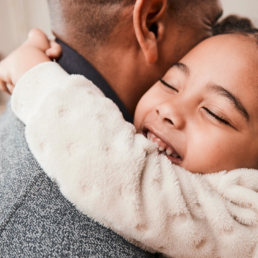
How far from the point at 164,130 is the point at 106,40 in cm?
39

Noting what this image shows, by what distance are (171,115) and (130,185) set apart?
28cm

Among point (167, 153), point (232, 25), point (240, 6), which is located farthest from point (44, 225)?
point (240, 6)

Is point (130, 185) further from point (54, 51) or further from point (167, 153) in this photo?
point (54, 51)

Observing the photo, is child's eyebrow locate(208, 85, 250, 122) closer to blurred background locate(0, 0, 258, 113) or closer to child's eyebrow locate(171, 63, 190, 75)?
child's eyebrow locate(171, 63, 190, 75)

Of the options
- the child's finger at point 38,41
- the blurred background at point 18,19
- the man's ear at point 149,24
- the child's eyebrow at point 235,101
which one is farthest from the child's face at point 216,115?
the blurred background at point 18,19

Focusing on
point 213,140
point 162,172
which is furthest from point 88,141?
point 213,140

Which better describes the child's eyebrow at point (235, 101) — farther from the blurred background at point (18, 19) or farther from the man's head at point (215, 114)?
the blurred background at point (18, 19)

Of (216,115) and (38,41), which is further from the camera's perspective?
(38,41)

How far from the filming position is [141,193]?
538 mm

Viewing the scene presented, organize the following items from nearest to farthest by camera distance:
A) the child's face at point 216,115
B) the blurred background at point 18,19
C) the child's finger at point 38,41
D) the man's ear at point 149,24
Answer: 1. the child's face at point 216,115
2. the man's ear at point 149,24
3. the child's finger at point 38,41
4. the blurred background at point 18,19

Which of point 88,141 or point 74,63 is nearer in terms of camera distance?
point 88,141

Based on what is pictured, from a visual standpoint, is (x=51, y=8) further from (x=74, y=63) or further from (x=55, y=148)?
(x=55, y=148)

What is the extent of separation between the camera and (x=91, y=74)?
835 millimetres

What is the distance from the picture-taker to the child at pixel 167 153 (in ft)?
1.69
